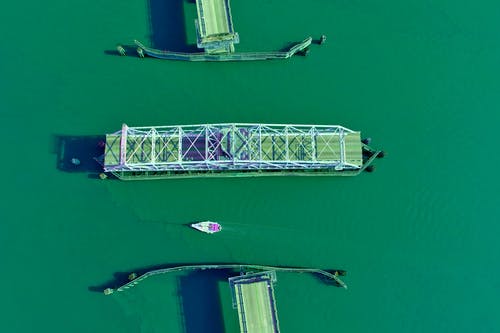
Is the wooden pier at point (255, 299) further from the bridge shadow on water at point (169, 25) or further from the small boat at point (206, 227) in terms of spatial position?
the bridge shadow on water at point (169, 25)

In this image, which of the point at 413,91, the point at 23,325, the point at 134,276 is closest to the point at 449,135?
the point at 413,91

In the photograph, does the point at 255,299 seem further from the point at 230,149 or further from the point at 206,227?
the point at 230,149

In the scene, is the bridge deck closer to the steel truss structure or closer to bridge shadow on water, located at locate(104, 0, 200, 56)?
bridge shadow on water, located at locate(104, 0, 200, 56)

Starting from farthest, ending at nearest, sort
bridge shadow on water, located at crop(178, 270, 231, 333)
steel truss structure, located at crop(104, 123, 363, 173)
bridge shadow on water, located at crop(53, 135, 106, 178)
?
bridge shadow on water, located at crop(53, 135, 106, 178), bridge shadow on water, located at crop(178, 270, 231, 333), steel truss structure, located at crop(104, 123, 363, 173)

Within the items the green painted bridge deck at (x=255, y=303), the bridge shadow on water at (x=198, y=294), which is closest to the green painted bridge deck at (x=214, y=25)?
the bridge shadow on water at (x=198, y=294)

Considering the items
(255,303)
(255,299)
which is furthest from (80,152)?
(255,303)

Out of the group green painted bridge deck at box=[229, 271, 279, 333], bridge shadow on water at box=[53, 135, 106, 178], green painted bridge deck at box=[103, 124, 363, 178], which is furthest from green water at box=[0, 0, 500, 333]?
green painted bridge deck at box=[103, 124, 363, 178]
